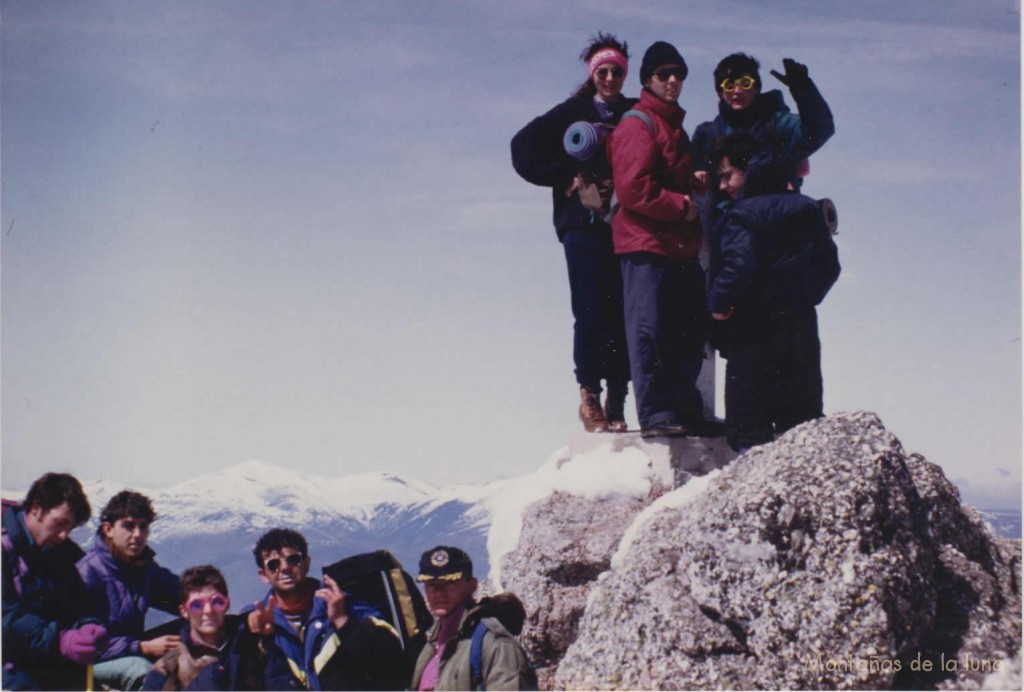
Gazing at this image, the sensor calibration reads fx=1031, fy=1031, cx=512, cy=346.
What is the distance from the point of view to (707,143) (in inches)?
316

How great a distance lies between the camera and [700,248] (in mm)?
8078

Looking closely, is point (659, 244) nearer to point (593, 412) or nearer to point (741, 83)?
point (741, 83)

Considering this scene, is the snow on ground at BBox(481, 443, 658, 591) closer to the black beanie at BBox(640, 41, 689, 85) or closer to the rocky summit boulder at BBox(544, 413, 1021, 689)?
the rocky summit boulder at BBox(544, 413, 1021, 689)

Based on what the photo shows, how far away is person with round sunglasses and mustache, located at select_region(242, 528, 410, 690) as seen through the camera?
5355 millimetres

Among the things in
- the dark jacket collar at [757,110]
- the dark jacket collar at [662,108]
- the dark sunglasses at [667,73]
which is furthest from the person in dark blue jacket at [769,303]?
the dark sunglasses at [667,73]

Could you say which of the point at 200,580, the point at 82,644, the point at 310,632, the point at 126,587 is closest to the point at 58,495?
the point at 126,587

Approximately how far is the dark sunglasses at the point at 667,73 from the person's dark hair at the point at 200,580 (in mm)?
4818

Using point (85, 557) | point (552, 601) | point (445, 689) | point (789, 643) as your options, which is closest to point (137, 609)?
point (85, 557)

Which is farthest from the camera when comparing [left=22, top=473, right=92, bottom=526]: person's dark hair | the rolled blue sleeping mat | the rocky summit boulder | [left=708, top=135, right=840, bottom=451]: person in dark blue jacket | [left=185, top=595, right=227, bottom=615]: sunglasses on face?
the rolled blue sleeping mat

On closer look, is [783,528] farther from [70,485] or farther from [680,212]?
[70,485]

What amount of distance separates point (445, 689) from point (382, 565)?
888 mm

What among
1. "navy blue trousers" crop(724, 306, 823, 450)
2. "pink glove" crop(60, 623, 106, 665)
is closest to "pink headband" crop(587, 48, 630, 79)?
"navy blue trousers" crop(724, 306, 823, 450)

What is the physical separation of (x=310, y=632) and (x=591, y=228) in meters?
4.22

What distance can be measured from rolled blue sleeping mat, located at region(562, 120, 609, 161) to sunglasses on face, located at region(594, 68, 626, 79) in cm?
45
